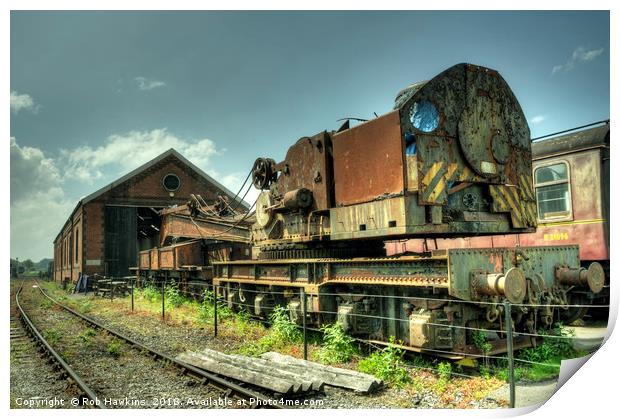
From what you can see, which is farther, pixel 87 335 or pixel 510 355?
pixel 87 335

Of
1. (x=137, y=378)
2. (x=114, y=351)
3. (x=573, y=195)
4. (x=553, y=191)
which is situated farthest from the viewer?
(x=553, y=191)

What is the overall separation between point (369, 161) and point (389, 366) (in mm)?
2849

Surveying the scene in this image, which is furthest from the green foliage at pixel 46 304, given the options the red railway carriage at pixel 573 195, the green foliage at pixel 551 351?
the green foliage at pixel 551 351

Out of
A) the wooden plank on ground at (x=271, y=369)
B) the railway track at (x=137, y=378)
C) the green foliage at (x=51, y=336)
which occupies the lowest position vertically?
the railway track at (x=137, y=378)

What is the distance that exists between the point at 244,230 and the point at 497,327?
402 inches

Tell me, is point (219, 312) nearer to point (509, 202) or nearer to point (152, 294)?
point (152, 294)

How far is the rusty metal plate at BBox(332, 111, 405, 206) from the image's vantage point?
6688 mm

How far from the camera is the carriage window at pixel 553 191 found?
9320 mm

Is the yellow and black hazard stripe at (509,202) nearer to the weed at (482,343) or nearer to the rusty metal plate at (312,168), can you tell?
the weed at (482,343)

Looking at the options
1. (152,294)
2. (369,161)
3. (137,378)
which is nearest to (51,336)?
(137,378)

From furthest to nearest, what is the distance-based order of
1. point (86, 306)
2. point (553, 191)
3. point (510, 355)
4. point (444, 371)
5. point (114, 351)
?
point (86, 306) < point (553, 191) < point (114, 351) < point (444, 371) < point (510, 355)

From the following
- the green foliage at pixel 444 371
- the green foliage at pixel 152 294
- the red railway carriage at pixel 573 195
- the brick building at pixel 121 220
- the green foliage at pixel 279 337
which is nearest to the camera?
the green foliage at pixel 444 371

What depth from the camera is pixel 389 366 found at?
630 centimetres

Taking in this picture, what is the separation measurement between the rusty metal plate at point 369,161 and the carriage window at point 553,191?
4.36 m
